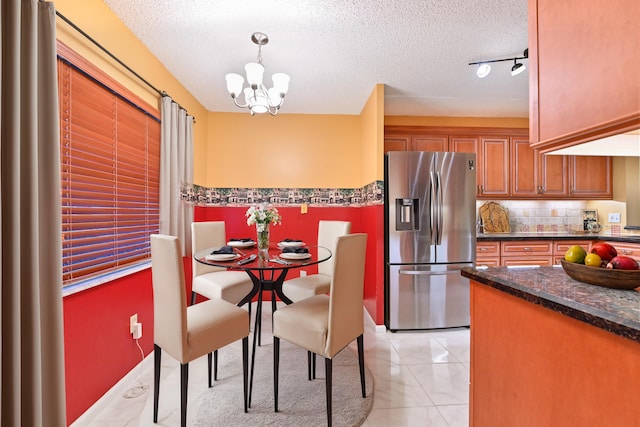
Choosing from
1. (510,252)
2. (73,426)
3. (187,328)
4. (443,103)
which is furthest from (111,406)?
(443,103)

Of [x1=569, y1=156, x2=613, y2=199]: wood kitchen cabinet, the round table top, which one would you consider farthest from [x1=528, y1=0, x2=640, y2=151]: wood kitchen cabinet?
[x1=569, y1=156, x2=613, y2=199]: wood kitchen cabinet

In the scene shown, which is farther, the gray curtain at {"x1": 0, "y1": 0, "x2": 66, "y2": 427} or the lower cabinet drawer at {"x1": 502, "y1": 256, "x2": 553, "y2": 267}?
the lower cabinet drawer at {"x1": 502, "y1": 256, "x2": 553, "y2": 267}

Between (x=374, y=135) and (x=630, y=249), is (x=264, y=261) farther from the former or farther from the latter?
(x=630, y=249)

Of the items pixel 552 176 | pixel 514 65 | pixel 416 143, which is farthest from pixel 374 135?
pixel 552 176

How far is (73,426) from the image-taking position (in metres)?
1.53

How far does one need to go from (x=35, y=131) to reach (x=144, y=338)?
1.69 m

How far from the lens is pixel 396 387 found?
6.35 ft

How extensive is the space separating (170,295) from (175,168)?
1.51 m

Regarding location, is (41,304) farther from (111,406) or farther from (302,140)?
(302,140)

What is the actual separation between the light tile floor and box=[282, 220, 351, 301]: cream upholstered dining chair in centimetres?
61

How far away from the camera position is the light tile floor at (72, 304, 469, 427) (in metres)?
1.63

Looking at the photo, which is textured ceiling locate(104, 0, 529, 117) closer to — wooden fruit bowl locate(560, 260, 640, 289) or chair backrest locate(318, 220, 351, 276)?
chair backrest locate(318, 220, 351, 276)

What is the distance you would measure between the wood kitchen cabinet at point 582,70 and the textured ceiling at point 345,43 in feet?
3.60

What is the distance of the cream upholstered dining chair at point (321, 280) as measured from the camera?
236 cm
